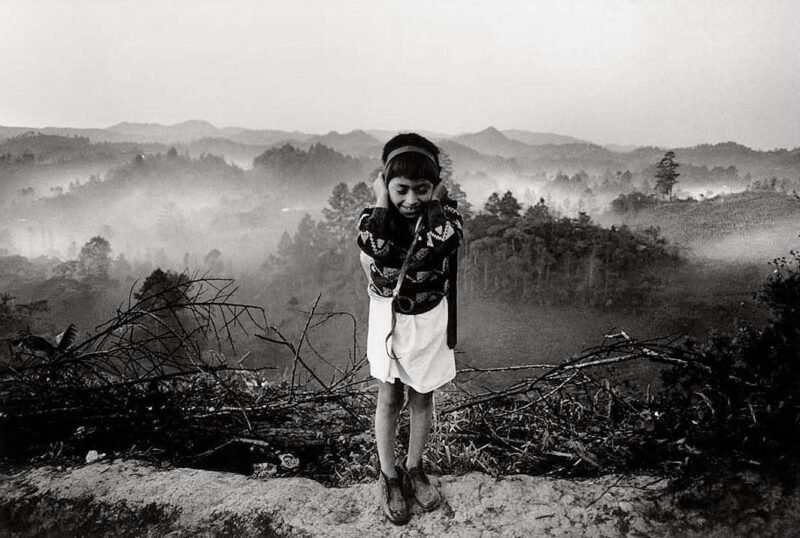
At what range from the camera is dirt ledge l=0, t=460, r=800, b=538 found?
148cm

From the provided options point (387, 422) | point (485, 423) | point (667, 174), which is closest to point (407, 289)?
point (387, 422)

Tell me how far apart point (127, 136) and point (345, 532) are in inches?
213

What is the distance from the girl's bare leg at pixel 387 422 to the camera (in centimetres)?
166

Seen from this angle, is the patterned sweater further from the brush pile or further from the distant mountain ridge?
the distant mountain ridge

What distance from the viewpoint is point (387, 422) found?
1676 mm

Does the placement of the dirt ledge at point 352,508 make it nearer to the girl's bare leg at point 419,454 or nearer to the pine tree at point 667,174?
the girl's bare leg at point 419,454

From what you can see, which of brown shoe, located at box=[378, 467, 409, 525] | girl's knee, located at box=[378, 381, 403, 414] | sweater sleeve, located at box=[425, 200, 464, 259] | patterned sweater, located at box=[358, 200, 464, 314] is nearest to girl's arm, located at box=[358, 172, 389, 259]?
patterned sweater, located at box=[358, 200, 464, 314]

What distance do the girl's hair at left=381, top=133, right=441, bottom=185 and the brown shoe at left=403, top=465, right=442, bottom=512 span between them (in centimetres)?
120

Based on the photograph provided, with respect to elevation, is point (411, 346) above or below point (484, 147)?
below

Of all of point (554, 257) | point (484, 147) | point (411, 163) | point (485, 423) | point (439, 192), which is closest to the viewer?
point (411, 163)

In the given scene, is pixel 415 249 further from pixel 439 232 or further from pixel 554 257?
pixel 554 257

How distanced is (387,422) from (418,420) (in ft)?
0.43

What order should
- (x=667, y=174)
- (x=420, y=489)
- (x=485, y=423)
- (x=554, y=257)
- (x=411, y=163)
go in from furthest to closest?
(x=554, y=257) < (x=667, y=174) < (x=485, y=423) < (x=420, y=489) < (x=411, y=163)

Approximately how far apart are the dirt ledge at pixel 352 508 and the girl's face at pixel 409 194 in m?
1.19
